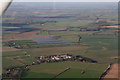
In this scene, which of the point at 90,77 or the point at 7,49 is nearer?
the point at 90,77

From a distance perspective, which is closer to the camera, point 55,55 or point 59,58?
point 59,58

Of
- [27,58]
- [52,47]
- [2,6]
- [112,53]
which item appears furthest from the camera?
[52,47]

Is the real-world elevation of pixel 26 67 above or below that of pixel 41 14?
below

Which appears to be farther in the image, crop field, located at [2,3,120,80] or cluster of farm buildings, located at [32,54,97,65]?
cluster of farm buildings, located at [32,54,97,65]

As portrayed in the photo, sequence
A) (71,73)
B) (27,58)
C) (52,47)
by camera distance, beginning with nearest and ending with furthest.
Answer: (71,73), (27,58), (52,47)

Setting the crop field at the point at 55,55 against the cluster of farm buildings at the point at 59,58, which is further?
the cluster of farm buildings at the point at 59,58

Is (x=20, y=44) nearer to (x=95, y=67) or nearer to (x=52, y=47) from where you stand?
(x=52, y=47)

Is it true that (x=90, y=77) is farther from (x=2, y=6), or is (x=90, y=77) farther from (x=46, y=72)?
(x=2, y=6)

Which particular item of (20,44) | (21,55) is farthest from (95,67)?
(20,44)

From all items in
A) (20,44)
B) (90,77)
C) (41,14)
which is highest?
(41,14)
